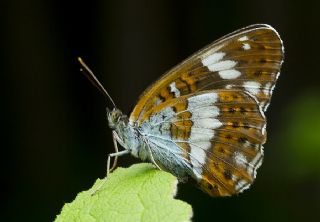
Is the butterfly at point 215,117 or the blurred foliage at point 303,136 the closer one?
the butterfly at point 215,117

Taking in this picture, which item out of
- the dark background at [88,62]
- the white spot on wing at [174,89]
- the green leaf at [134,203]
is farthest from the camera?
the dark background at [88,62]

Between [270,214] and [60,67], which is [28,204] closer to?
[60,67]

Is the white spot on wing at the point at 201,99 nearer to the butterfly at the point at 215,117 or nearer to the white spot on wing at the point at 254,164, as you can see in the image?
the butterfly at the point at 215,117

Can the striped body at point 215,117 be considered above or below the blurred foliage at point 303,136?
above

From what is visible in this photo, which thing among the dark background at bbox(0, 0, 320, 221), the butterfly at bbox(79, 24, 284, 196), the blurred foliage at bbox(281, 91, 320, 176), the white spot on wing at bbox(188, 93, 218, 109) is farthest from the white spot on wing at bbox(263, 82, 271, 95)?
the dark background at bbox(0, 0, 320, 221)

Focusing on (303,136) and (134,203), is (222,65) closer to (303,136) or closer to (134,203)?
(134,203)

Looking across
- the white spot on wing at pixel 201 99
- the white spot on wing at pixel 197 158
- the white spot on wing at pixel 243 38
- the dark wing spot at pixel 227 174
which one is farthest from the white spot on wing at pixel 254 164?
the white spot on wing at pixel 243 38

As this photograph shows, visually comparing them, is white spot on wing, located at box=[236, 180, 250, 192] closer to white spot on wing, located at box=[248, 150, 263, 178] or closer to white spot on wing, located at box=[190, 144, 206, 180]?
white spot on wing, located at box=[248, 150, 263, 178]
